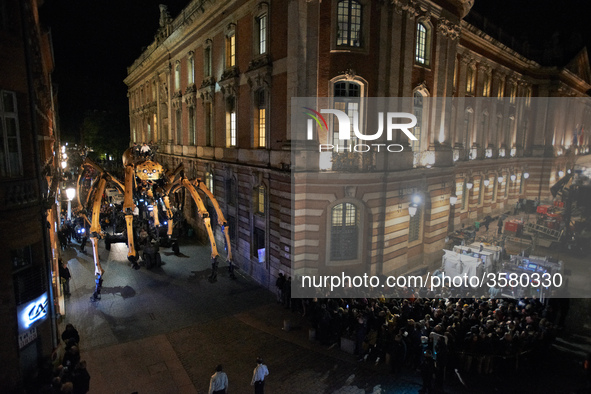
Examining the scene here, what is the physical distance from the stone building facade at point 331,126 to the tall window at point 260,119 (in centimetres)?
6

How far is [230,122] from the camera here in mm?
24203

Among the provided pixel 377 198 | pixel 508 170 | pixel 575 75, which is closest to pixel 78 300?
pixel 377 198

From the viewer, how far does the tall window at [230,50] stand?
22891 mm

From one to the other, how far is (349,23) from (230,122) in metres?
10.0

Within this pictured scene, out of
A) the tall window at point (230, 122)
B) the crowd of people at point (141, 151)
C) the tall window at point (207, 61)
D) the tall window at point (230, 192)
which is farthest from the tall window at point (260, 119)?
the tall window at point (207, 61)

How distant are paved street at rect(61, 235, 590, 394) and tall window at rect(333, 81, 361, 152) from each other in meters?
8.58

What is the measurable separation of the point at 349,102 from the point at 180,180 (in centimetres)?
896

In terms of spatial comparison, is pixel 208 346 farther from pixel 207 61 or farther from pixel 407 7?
pixel 207 61

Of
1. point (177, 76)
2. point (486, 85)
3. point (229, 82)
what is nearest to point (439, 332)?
point (229, 82)

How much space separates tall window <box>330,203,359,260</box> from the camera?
60.8 feet

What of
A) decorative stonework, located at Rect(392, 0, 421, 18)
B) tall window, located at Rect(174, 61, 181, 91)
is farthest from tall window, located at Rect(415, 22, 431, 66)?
tall window, located at Rect(174, 61, 181, 91)

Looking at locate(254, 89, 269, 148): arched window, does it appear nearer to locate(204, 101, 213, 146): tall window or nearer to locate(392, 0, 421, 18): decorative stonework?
locate(204, 101, 213, 146): tall window

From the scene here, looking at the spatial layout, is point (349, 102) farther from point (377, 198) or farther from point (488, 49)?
point (488, 49)

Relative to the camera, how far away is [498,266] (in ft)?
64.6
